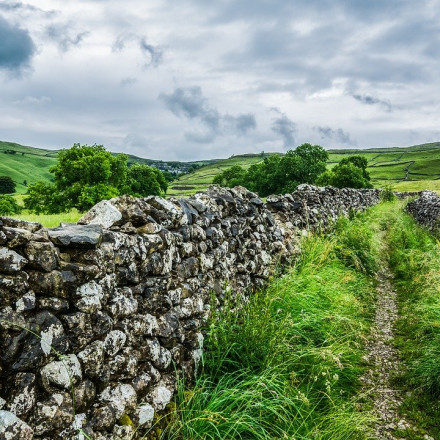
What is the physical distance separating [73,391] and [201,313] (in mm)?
2316

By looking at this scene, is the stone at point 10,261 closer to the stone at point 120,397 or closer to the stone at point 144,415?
the stone at point 120,397

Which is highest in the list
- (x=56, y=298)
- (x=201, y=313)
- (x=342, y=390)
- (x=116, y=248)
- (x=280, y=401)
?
(x=116, y=248)

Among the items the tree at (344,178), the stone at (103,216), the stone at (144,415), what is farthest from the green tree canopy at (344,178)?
the stone at (144,415)

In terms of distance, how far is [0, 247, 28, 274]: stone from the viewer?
2529 mm

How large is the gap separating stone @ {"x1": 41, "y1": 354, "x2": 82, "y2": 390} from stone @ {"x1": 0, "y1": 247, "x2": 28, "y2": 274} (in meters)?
0.73

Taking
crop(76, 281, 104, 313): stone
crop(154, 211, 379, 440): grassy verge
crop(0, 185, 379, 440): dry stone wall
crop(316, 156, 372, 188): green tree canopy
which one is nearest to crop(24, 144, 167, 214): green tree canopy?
crop(316, 156, 372, 188): green tree canopy

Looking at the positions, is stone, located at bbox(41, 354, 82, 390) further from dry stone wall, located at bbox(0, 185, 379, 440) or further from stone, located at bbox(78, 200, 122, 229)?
stone, located at bbox(78, 200, 122, 229)

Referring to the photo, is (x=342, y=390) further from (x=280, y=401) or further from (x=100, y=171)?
(x=100, y=171)

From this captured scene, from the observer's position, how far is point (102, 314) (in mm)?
3213

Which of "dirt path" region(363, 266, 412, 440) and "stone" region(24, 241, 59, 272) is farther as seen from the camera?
"dirt path" region(363, 266, 412, 440)

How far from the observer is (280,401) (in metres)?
3.82

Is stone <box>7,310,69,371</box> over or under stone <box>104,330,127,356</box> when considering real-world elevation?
over

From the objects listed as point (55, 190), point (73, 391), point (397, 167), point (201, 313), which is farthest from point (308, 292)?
point (397, 167)

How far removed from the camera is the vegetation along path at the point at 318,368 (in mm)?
3762
